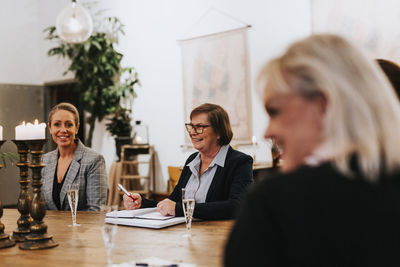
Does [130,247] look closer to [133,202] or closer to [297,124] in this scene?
[133,202]

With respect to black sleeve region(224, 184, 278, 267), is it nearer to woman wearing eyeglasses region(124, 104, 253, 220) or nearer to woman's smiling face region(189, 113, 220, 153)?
woman wearing eyeglasses region(124, 104, 253, 220)

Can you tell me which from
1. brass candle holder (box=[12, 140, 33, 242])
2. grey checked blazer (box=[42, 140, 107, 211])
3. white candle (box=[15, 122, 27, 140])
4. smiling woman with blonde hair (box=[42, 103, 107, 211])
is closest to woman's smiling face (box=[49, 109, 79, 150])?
smiling woman with blonde hair (box=[42, 103, 107, 211])

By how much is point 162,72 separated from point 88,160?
13.0ft

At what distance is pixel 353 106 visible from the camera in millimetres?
829

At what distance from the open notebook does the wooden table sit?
34 mm

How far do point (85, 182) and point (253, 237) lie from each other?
2.58 m

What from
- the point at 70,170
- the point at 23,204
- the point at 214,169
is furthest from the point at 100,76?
the point at 23,204

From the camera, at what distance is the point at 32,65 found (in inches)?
321

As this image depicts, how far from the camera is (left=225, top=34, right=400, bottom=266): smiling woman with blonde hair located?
788mm

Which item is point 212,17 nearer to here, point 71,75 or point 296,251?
point 71,75

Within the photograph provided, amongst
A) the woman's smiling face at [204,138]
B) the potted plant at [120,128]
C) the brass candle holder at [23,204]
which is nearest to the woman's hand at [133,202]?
the woman's smiling face at [204,138]

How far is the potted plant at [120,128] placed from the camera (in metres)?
6.97

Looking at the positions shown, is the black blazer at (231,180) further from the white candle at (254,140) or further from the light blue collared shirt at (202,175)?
the white candle at (254,140)

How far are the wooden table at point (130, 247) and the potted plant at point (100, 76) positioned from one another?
484 cm
